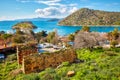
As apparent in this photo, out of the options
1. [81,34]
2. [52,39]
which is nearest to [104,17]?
[52,39]

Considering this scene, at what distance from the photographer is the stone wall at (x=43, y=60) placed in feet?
66.0

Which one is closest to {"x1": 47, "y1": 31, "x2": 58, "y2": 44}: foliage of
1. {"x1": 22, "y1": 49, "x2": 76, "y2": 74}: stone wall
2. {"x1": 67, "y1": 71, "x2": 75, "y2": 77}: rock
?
{"x1": 22, "y1": 49, "x2": 76, "y2": 74}: stone wall

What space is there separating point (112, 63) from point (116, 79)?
12.3 feet

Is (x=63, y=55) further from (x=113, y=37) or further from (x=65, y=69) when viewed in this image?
(x=113, y=37)

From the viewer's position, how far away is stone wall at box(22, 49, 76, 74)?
20109mm

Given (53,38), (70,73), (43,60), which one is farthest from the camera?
(53,38)

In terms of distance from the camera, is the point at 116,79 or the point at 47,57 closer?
the point at 116,79

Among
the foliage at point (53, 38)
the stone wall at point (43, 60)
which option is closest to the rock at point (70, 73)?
the stone wall at point (43, 60)

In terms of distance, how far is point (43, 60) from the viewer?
68.1 ft

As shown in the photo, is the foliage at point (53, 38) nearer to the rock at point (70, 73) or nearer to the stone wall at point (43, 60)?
Answer: the stone wall at point (43, 60)

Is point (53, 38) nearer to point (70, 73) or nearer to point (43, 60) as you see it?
point (43, 60)

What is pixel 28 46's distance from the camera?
25.1m

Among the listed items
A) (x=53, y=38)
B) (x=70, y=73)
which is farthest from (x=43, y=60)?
(x=53, y=38)

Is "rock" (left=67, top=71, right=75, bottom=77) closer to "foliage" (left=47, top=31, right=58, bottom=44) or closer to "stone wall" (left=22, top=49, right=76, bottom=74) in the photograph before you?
"stone wall" (left=22, top=49, right=76, bottom=74)
